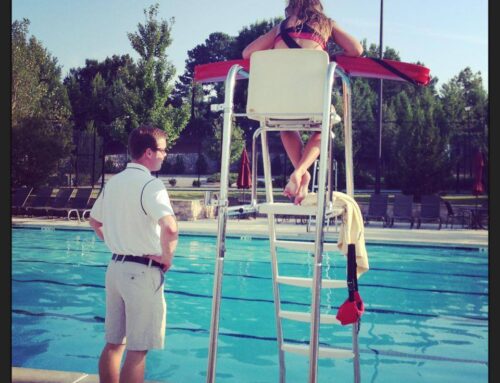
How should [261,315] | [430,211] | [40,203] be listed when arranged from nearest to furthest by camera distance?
[261,315] → [430,211] → [40,203]

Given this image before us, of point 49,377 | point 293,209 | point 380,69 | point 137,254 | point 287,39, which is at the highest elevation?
point 287,39

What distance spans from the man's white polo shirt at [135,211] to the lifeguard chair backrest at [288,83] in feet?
1.96

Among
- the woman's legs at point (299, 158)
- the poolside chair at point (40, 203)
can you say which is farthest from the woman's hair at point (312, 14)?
the poolside chair at point (40, 203)

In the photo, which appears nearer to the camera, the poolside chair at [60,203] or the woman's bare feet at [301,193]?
the woman's bare feet at [301,193]

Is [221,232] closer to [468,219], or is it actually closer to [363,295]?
[363,295]

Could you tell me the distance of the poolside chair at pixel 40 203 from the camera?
16.7m

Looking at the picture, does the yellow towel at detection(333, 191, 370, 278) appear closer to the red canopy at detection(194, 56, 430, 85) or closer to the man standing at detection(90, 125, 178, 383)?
the red canopy at detection(194, 56, 430, 85)

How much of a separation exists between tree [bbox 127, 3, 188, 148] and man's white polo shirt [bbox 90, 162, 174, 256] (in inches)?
703

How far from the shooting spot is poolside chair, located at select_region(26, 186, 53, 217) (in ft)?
54.9

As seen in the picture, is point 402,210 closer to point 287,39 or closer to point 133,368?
point 287,39

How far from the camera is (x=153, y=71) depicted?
811 inches

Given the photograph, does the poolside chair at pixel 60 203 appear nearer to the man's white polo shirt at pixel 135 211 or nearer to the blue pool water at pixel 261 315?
the blue pool water at pixel 261 315

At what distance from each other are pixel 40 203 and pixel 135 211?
1553 cm

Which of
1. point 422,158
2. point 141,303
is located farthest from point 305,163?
point 422,158
